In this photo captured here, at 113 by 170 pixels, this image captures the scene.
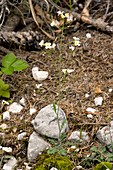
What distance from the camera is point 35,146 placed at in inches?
85.5

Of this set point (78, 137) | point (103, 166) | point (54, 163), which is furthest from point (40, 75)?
point (103, 166)

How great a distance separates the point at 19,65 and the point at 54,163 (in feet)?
2.20

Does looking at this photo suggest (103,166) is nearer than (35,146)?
Yes

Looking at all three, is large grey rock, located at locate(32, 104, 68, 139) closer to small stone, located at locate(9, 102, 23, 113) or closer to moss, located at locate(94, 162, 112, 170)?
small stone, located at locate(9, 102, 23, 113)

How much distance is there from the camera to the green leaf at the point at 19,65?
8.07 feet

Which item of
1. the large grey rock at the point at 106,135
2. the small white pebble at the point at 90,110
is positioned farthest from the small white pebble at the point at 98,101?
the large grey rock at the point at 106,135

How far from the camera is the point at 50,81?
8.40 ft

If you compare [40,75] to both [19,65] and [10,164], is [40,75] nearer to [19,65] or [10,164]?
[19,65]

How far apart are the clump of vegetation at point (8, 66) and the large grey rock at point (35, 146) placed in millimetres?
354

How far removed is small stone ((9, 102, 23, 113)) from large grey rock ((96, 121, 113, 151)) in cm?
48

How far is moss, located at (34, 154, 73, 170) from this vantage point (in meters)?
2.06

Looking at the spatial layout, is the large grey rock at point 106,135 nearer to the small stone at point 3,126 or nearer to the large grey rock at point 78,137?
the large grey rock at point 78,137

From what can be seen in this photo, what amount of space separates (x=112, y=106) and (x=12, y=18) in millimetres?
997

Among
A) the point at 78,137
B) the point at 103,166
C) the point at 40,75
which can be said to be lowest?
the point at 103,166
